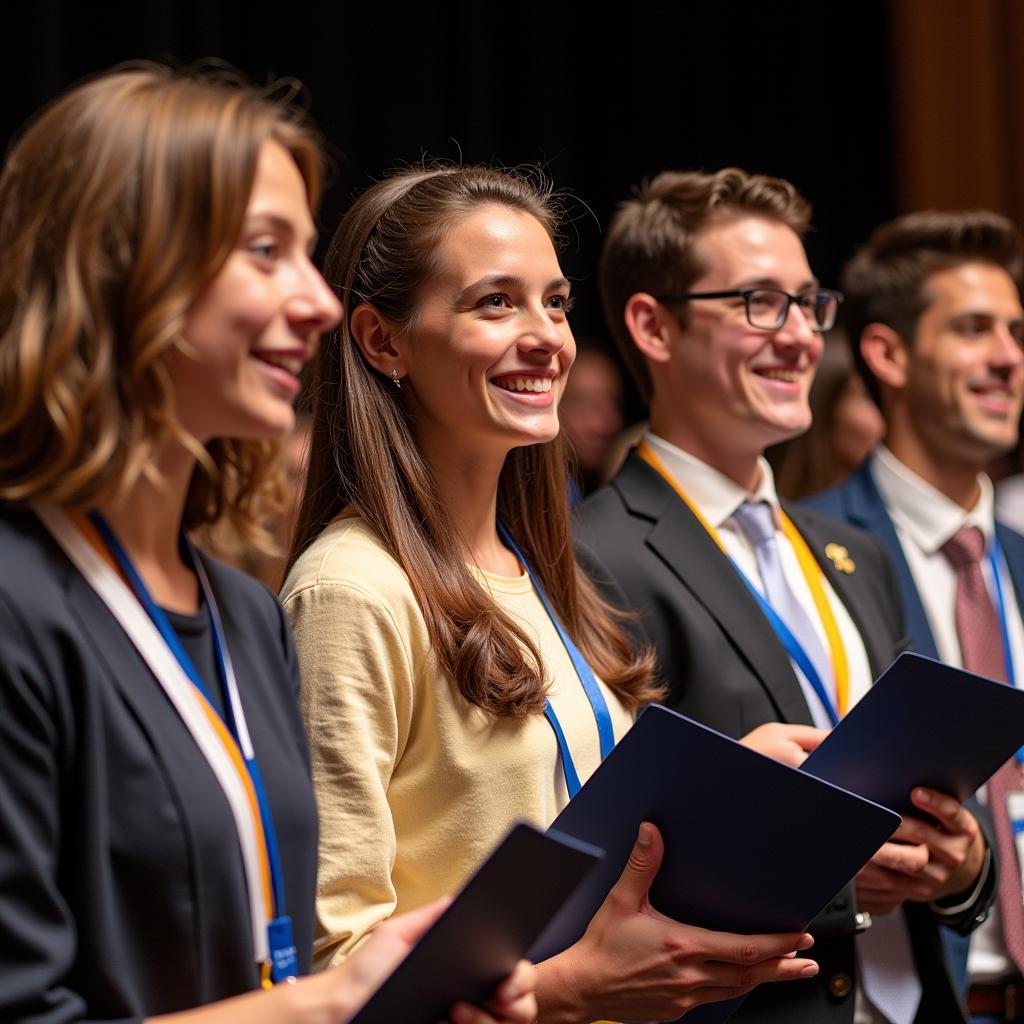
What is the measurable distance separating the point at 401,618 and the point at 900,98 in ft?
15.6

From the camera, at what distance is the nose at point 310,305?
143 cm

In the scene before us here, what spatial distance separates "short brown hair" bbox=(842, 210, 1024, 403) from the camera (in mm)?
3453

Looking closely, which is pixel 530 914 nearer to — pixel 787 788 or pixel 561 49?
pixel 787 788

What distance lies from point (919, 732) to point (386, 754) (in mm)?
748

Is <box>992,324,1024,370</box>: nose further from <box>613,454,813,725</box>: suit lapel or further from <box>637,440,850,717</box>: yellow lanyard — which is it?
<box>613,454,813,725</box>: suit lapel

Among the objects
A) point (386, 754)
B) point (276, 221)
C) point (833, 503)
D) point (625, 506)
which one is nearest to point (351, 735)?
point (386, 754)

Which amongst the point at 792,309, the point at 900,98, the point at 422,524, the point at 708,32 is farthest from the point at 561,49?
the point at 422,524

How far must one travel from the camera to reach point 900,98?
235 inches

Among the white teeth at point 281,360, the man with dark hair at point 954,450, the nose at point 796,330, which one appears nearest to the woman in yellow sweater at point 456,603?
the white teeth at point 281,360

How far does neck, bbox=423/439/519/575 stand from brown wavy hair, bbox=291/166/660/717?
0.04m

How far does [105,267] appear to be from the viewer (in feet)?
4.35

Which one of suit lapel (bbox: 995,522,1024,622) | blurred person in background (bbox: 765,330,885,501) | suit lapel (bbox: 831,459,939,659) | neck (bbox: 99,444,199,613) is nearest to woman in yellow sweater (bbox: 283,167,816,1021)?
neck (bbox: 99,444,199,613)

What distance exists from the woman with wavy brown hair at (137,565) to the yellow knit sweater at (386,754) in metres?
0.33

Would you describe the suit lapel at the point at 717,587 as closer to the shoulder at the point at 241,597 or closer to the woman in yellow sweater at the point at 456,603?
the woman in yellow sweater at the point at 456,603
